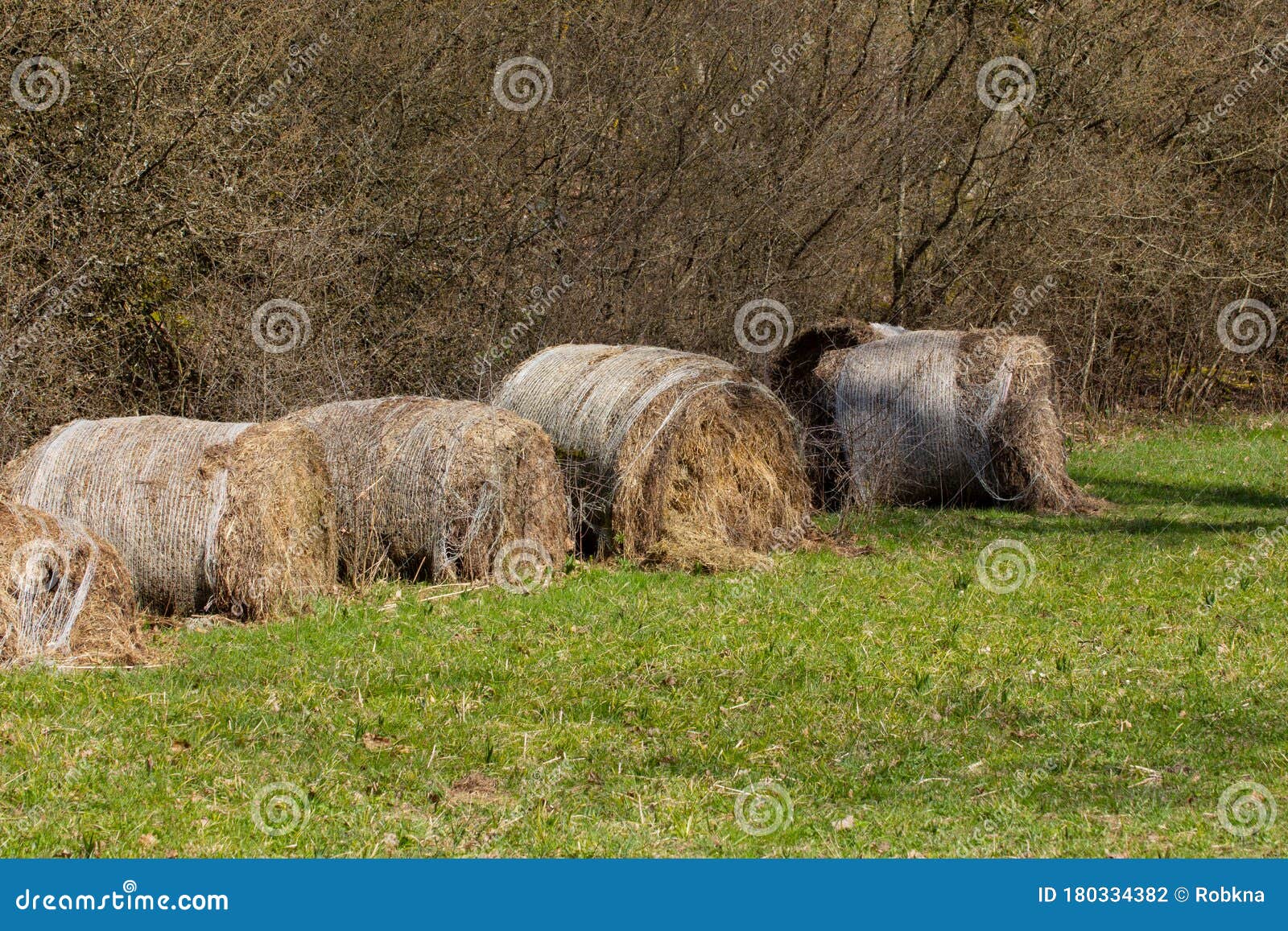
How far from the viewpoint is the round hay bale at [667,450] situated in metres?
9.99

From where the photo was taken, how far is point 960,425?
1273cm

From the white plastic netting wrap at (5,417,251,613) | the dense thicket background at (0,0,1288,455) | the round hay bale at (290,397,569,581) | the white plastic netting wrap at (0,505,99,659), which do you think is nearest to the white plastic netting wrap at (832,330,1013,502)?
the dense thicket background at (0,0,1288,455)

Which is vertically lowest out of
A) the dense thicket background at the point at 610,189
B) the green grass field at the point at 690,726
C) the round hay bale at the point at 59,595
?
the green grass field at the point at 690,726

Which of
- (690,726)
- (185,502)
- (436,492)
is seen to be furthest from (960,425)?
(185,502)

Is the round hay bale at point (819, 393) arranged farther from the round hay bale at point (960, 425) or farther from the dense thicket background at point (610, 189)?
the dense thicket background at point (610, 189)

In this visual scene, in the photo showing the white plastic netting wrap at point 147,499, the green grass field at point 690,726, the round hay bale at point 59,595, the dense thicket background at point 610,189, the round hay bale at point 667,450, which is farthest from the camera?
the dense thicket background at point 610,189

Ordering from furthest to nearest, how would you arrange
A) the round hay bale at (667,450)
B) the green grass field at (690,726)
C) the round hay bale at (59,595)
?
the round hay bale at (667,450)
the round hay bale at (59,595)
the green grass field at (690,726)

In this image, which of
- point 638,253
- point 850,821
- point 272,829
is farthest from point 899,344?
point 272,829

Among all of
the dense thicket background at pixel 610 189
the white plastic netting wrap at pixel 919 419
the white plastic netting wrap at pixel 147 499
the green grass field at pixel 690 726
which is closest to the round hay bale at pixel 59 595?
the green grass field at pixel 690 726

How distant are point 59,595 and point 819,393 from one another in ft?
27.1

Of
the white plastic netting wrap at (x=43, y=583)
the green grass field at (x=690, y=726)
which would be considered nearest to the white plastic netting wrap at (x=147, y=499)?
the green grass field at (x=690, y=726)

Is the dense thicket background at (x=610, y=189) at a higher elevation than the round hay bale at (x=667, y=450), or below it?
higher

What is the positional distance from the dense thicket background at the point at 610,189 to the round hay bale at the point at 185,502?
2.50m

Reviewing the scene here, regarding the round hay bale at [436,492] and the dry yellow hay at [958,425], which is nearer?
the round hay bale at [436,492]
